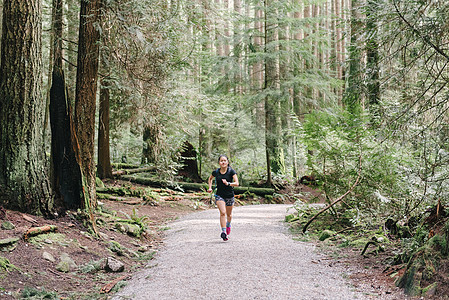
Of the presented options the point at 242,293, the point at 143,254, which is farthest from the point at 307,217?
the point at 242,293

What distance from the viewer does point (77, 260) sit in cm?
555

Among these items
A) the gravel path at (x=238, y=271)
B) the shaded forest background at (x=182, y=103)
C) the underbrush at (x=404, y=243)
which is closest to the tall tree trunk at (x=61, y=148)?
the shaded forest background at (x=182, y=103)

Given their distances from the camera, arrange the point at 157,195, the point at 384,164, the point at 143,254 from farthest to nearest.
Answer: the point at 157,195
the point at 384,164
the point at 143,254

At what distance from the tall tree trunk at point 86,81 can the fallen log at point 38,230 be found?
212 centimetres

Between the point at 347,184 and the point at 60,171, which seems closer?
the point at 60,171

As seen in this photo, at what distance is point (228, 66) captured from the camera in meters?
18.7

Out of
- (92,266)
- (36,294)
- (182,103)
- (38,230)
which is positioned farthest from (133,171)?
(36,294)

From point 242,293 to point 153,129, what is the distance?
7.81 metres

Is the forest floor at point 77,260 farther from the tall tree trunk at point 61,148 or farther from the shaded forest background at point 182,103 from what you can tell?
the shaded forest background at point 182,103

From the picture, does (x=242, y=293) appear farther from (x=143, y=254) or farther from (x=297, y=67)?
(x=297, y=67)

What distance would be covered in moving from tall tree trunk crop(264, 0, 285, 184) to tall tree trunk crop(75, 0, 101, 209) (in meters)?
10.4

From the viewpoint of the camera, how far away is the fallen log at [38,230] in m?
5.28

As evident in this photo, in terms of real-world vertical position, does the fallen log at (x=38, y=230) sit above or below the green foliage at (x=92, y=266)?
above

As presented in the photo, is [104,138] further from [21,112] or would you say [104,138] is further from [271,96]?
[271,96]
